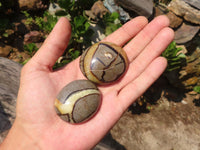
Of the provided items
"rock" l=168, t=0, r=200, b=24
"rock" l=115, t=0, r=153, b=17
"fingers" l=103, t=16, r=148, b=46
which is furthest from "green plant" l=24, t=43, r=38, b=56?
"rock" l=168, t=0, r=200, b=24

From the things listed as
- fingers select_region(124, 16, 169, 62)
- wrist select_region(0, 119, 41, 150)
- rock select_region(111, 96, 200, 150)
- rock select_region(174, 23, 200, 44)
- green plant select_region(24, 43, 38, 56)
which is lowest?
Answer: rock select_region(111, 96, 200, 150)

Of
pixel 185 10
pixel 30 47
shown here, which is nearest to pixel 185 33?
pixel 185 10

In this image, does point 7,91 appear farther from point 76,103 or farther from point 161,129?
point 161,129

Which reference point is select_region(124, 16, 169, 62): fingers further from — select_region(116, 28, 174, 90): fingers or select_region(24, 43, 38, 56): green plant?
select_region(24, 43, 38, 56): green plant

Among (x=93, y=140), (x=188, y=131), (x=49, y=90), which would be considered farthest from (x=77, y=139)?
(x=188, y=131)

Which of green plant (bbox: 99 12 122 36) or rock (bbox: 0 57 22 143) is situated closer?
rock (bbox: 0 57 22 143)
